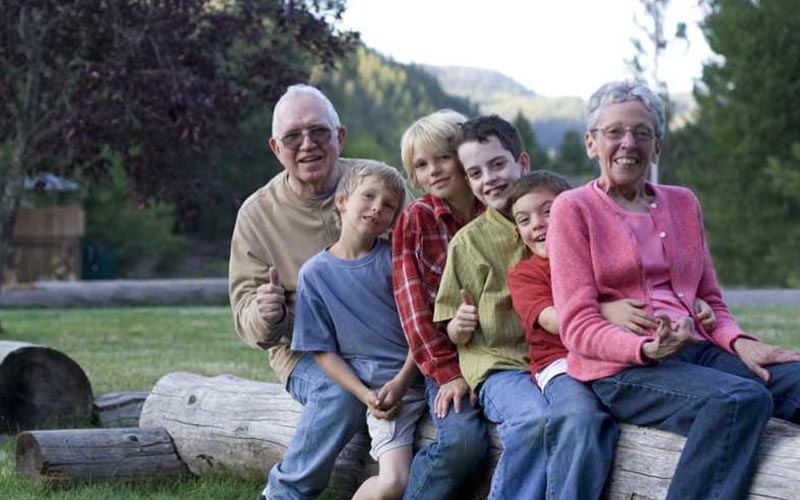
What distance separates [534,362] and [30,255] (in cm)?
2909

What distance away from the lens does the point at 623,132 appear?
4344 millimetres

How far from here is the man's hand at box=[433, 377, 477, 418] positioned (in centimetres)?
470

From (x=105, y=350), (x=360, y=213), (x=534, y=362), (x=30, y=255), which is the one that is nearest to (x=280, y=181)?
(x=360, y=213)

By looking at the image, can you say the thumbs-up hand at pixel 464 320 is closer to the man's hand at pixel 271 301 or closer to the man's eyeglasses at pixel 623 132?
the man's eyeglasses at pixel 623 132

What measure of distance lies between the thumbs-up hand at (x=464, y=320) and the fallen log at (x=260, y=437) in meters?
0.36

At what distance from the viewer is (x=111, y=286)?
20.2 m

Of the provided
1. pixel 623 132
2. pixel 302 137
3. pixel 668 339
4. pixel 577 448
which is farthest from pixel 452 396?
pixel 302 137

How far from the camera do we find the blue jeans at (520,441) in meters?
4.24

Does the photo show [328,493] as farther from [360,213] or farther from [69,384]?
[69,384]

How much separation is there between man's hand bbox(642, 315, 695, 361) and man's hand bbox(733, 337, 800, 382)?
40cm

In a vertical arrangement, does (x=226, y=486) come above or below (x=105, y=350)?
above

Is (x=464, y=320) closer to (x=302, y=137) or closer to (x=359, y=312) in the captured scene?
(x=359, y=312)

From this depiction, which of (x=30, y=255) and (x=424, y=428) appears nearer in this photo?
(x=424, y=428)

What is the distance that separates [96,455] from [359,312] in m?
1.65
